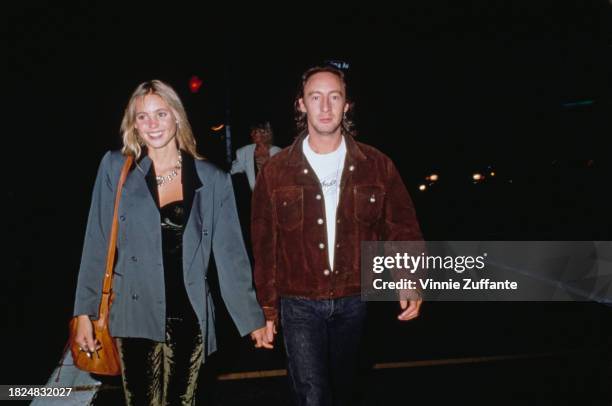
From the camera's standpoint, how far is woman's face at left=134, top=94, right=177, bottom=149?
263cm

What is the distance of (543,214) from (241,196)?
7.19 meters

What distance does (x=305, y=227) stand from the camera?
9.57 ft

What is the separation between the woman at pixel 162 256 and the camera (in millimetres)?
2488

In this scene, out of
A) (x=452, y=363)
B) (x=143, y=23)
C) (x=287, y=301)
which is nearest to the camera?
(x=287, y=301)

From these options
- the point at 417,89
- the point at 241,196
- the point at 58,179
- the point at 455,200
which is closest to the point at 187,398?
the point at 241,196

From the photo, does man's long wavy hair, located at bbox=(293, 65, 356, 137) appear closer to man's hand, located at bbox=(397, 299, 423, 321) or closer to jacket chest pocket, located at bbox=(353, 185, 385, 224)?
jacket chest pocket, located at bbox=(353, 185, 385, 224)

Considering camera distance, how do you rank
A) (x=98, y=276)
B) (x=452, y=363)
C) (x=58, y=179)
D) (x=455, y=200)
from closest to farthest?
(x=98, y=276) → (x=452, y=363) → (x=58, y=179) → (x=455, y=200)

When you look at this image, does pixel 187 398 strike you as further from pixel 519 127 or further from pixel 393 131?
pixel 393 131

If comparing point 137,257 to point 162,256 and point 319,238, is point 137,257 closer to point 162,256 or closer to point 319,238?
point 162,256

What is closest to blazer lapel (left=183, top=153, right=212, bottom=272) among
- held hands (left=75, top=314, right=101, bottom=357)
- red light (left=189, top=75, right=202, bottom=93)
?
held hands (left=75, top=314, right=101, bottom=357)

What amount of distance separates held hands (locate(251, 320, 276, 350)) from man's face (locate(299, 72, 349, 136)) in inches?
51.2

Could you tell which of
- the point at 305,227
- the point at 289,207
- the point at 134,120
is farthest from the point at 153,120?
the point at 305,227

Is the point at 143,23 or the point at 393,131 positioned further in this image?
the point at 393,131

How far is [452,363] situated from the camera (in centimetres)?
466
